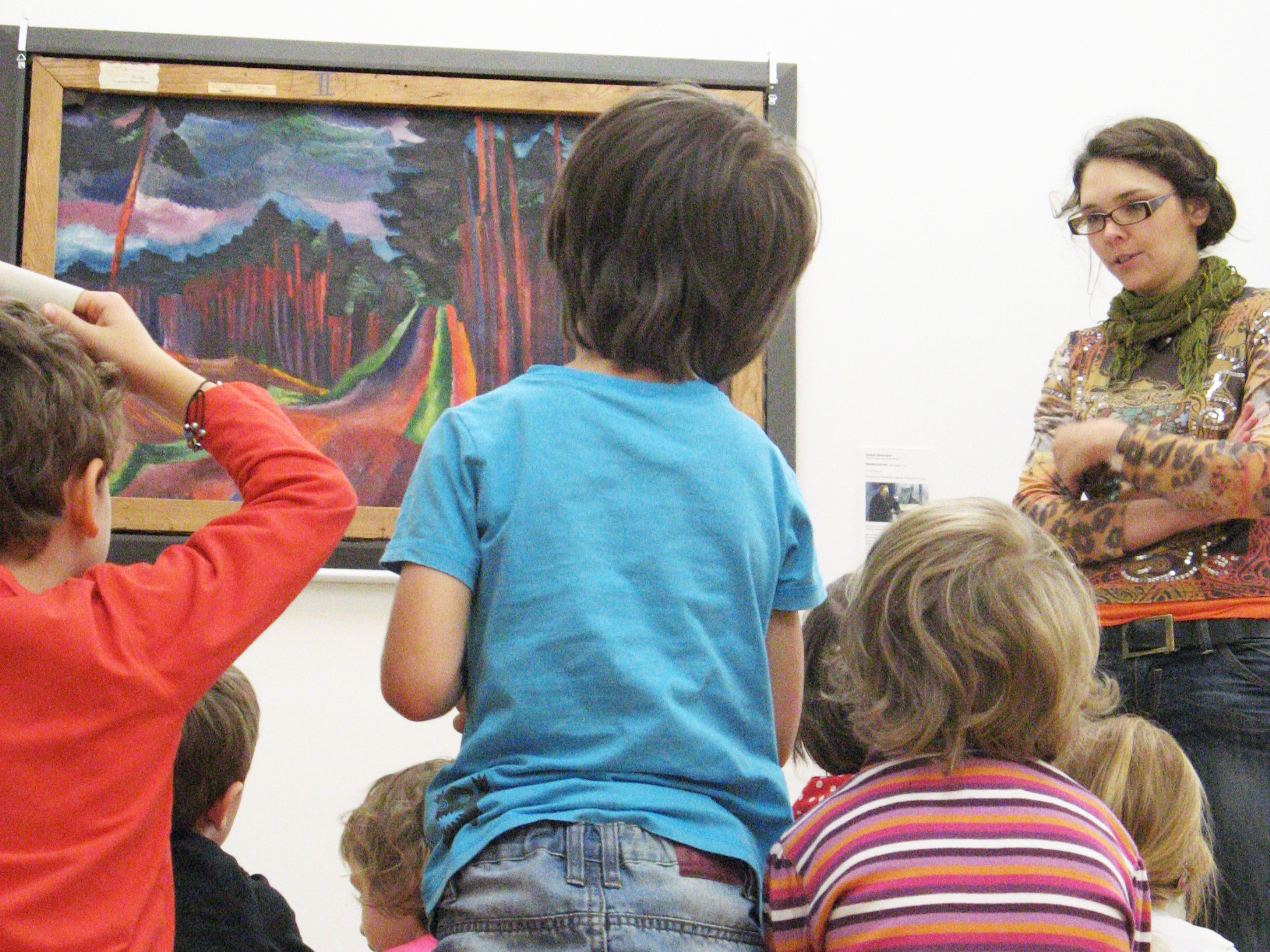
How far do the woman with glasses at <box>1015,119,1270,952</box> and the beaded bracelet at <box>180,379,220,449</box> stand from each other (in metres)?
1.40

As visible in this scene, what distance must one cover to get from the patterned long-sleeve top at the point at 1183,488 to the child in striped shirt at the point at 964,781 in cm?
77

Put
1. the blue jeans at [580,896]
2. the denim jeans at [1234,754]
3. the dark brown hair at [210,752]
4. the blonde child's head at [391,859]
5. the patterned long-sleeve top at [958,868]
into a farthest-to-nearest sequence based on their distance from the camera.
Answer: the denim jeans at [1234,754], the blonde child's head at [391,859], the dark brown hair at [210,752], the patterned long-sleeve top at [958,868], the blue jeans at [580,896]

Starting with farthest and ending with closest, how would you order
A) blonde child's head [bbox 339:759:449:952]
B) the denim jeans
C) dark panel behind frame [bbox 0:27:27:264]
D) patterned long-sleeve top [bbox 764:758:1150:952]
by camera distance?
dark panel behind frame [bbox 0:27:27:264]
the denim jeans
blonde child's head [bbox 339:759:449:952]
patterned long-sleeve top [bbox 764:758:1150:952]

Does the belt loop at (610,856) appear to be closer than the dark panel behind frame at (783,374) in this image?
Yes

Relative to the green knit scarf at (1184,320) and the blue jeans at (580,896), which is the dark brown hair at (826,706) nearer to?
A: the blue jeans at (580,896)

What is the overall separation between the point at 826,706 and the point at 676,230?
26.5 inches

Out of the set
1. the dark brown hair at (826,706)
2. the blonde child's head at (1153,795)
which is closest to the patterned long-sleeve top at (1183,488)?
the blonde child's head at (1153,795)

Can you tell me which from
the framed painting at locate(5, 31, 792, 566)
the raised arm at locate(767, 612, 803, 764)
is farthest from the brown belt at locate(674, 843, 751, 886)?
the framed painting at locate(5, 31, 792, 566)

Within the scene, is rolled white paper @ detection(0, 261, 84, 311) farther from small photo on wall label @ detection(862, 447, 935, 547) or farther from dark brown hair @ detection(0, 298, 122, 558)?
small photo on wall label @ detection(862, 447, 935, 547)

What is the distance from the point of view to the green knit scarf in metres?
2.13

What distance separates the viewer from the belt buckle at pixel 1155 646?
2006 millimetres

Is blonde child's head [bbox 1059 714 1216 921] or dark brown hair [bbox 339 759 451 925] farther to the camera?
dark brown hair [bbox 339 759 451 925]

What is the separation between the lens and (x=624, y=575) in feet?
3.72

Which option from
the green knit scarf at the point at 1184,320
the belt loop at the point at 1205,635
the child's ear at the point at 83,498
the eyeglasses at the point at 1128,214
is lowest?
the belt loop at the point at 1205,635
